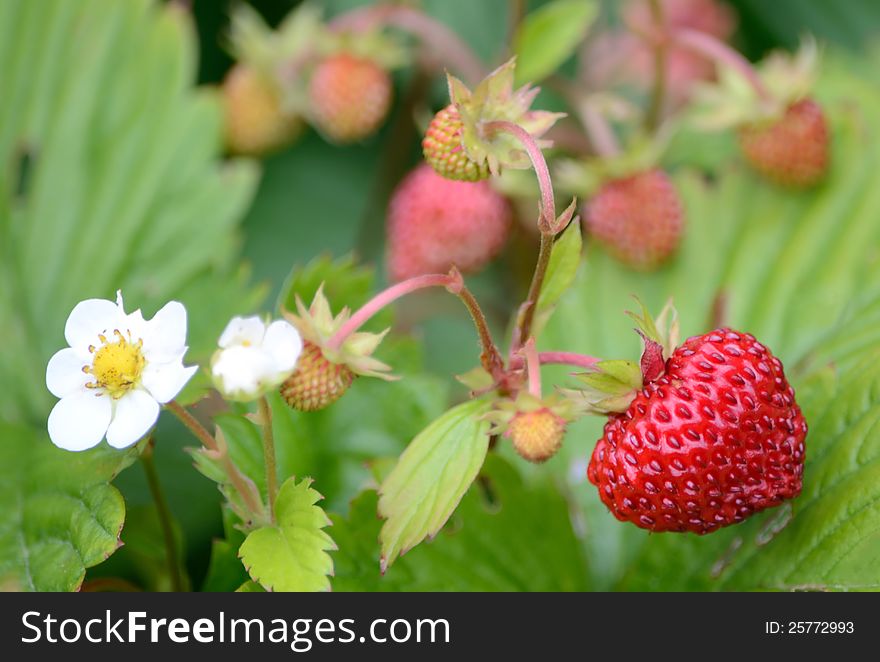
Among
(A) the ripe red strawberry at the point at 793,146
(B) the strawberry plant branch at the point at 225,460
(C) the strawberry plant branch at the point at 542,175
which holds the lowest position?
(B) the strawberry plant branch at the point at 225,460

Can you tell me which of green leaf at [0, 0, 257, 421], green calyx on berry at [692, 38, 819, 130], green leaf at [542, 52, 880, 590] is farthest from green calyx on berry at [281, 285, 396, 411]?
green calyx on berry at [692, 38, 819, 130]

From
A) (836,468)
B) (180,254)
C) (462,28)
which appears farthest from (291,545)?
(462,28)

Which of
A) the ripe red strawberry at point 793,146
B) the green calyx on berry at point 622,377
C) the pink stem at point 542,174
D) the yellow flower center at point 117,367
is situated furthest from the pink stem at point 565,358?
the ripe red strawberry at point 793,146

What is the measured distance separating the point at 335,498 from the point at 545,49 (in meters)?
0.66

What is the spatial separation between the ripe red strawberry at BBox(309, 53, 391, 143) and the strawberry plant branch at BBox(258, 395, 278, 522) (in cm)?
69

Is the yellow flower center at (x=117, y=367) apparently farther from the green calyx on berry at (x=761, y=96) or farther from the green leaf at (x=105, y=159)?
the green calyx on berry at (x=761, y=96)

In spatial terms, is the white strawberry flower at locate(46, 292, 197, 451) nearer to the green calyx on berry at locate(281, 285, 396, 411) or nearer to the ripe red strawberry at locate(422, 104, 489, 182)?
Result: the green calyx on berry at locate(281, 285, 396, 411)

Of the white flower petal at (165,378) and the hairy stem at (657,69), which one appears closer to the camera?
the white flower petal at (165,378)

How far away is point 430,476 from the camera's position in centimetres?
83

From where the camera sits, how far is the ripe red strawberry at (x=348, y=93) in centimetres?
136

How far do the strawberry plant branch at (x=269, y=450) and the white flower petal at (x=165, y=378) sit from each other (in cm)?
6

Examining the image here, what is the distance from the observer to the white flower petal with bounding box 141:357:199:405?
74 cm

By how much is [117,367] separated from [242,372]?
0.13 m

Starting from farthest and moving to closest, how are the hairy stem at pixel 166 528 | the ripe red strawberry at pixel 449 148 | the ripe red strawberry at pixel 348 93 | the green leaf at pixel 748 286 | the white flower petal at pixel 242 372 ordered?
the ripe red strawberry at pixel 348 93 → the green leaf at pixel 748 286 → the hairy stem at pixel 166 528 → the ripe red strawberry at pixel 449 148 → the white flower petal at pixel 242 372
